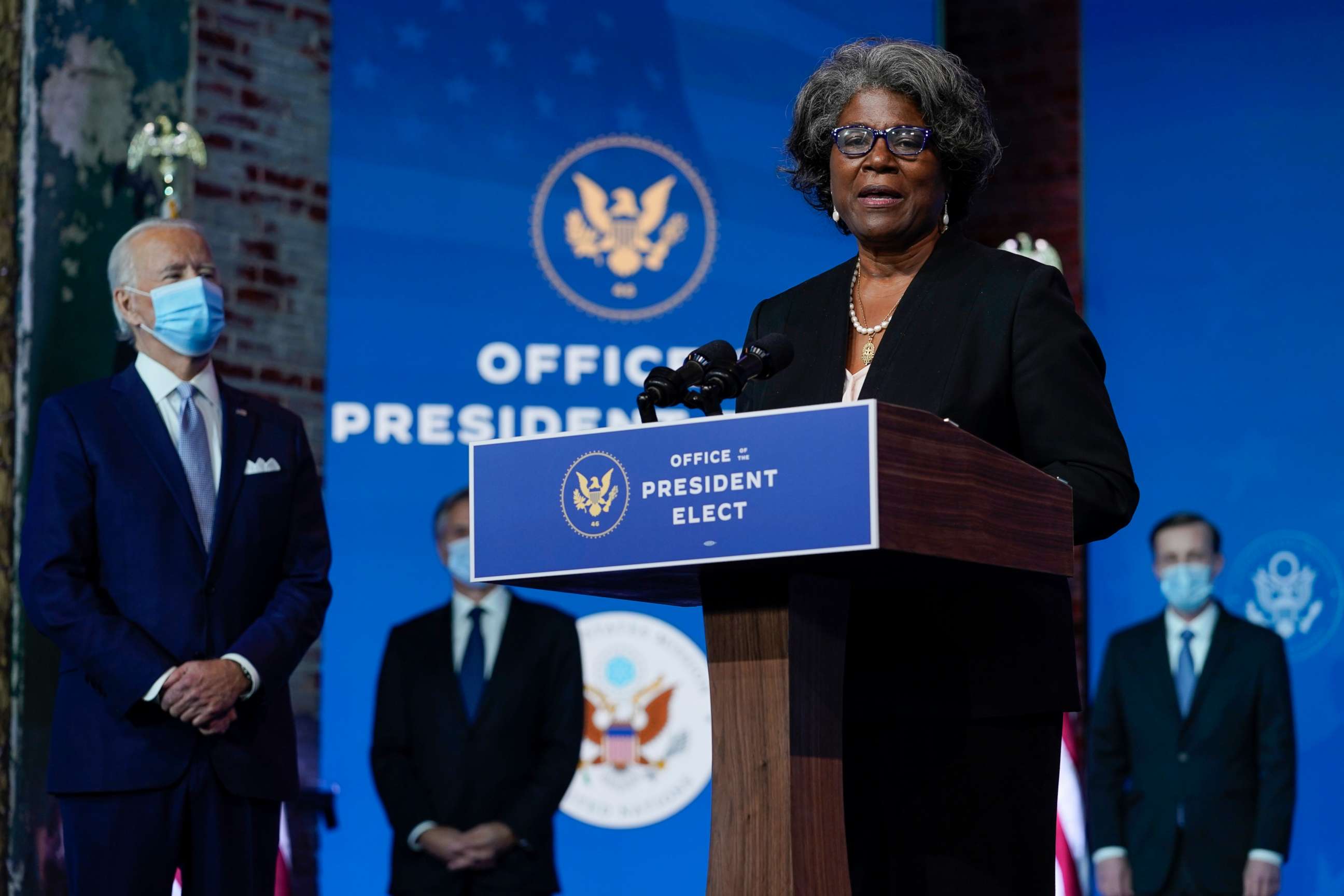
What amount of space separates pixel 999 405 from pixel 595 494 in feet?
1.93

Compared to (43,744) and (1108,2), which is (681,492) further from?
(1108,2)

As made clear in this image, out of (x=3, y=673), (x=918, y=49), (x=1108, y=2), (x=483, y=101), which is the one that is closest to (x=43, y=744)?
(x=3, y=673)

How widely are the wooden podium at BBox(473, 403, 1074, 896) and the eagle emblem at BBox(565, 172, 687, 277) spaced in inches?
169

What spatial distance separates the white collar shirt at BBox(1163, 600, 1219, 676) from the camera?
20.6 feet

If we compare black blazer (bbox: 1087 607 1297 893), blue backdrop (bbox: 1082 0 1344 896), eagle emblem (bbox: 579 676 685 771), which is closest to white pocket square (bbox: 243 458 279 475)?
eagle emblem (bbox: 579 676 685 771)

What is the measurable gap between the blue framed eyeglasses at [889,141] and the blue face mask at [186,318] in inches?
77.1

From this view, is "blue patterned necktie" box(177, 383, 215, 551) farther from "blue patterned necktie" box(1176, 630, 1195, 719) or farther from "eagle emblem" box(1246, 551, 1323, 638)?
"eagle emblem" box(1246, 551, 1323, 638)

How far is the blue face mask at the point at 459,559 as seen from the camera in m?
5.68

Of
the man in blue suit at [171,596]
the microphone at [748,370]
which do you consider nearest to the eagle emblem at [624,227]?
the man in blue suit at [171,596]

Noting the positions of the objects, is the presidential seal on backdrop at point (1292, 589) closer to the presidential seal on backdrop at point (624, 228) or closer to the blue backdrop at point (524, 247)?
the blue backdrop at point (524, 247)

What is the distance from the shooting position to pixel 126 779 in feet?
11.1

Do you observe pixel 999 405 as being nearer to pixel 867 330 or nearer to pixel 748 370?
pixel 867 330

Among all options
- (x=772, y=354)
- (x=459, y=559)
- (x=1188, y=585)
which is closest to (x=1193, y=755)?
(x=1188, y=585)

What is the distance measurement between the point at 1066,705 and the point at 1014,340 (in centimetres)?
44
